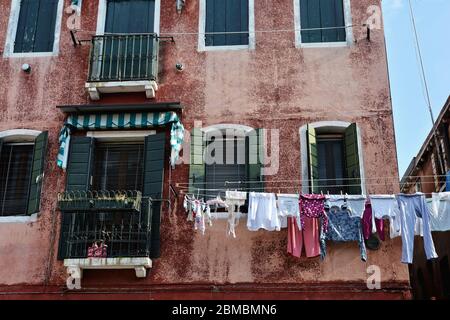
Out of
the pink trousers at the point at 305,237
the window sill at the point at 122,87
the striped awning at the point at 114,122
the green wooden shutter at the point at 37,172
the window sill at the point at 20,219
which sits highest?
the window sill at the point at 122,87

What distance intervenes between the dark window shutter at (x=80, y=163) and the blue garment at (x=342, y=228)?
15.6ft

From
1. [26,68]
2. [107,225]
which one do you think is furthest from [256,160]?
[26,68]

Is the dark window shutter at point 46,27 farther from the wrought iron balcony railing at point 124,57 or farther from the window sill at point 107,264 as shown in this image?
the window sill at point 107,264

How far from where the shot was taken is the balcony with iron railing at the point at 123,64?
1299 centimetres

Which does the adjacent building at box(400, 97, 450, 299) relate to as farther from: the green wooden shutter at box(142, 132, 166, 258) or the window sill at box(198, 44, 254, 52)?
the green wooden shutter at box(142, 132, 166, 258)

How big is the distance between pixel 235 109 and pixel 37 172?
420 centimetres

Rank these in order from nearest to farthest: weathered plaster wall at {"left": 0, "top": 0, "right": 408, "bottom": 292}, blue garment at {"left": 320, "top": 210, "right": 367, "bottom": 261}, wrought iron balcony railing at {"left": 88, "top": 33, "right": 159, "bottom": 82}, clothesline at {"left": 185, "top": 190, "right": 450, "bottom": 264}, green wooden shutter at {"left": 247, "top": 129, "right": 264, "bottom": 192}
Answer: clothesline at {"left": 185, "top": 190, "right": 450, "bottom": 264} < blue garment at {"left": 320, "top": 210, "right": 367, "bottom": 261} < weathered plaster wall at {"left": 0, "top": 0, "right": 408, "bottom": 292} < green wooden shutter at {"left": 247, "top": 129, "right": 264, "bottom": 192} < wrought iron balcony railing at {"left": 88, "top": 33, "right": 159, "bottom": 82}

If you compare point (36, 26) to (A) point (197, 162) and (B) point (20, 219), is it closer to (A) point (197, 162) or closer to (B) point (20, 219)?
(B) point (20, 219)

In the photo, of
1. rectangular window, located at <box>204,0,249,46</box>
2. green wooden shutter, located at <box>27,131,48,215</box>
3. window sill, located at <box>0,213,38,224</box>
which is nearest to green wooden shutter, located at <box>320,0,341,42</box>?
rectangular window, located at <box>204,0,249,46</box>

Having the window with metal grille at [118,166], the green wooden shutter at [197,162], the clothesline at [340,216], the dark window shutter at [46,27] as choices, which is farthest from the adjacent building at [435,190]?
the dark window shutter at [46,27]

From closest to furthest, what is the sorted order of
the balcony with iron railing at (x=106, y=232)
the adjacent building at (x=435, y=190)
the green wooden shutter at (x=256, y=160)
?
1. the balcony with iron railing at (x=106, y=232)
2. the green wooden shutter at (x=256, y=160)
3. the adjacent building at (x=435, y=190)

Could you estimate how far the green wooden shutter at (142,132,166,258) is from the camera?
12.0 m

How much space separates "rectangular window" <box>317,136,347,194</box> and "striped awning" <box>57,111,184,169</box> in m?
2.84

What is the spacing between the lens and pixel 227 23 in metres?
13.9
